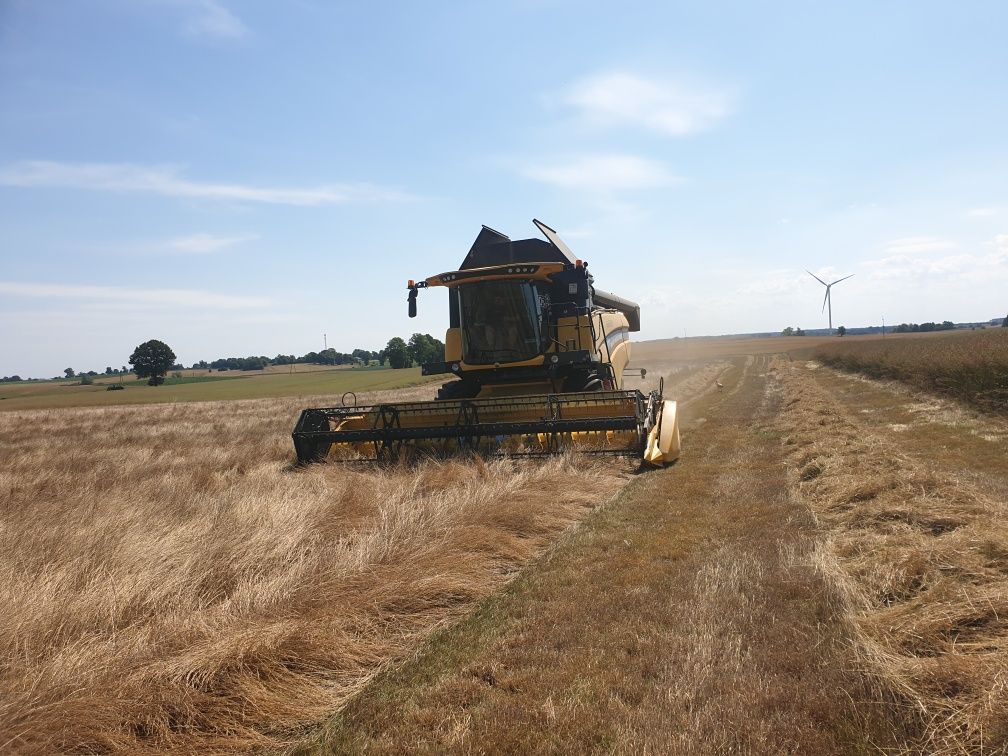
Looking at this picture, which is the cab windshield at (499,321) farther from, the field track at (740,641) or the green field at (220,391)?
the green field at (220,391)

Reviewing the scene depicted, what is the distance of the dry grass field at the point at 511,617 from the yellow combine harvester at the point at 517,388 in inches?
78.8

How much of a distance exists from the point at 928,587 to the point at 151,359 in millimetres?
93770

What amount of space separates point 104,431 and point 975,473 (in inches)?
825

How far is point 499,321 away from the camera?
11.7 meters

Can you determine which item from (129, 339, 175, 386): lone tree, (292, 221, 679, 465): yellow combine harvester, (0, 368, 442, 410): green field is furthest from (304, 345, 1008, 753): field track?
(129, 339, 175, 386): lone tree

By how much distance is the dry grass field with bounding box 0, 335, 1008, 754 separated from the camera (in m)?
2.93

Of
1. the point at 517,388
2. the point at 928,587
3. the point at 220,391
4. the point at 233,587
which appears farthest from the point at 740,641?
the point at 220,391

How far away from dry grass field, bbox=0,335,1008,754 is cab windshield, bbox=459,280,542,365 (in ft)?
14.0

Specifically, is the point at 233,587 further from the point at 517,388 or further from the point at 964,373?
the point at 964,373

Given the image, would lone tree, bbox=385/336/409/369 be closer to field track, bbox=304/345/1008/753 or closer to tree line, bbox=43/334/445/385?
tree line, bbox=43/334/445/385

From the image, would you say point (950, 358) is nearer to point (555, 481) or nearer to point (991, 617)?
point (555, 481)

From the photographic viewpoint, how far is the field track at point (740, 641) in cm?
283

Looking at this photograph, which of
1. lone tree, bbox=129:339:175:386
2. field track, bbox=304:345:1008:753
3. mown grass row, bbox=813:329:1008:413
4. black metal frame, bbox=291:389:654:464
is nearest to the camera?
field track, bbox=304:345:1008:753

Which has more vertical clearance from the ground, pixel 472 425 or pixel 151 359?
pixel 151 359
